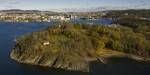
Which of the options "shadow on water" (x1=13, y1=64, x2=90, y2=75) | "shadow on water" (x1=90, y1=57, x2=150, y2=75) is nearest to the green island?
"shadow on water" (x1=90, y1=57, x2=150, y2=75)

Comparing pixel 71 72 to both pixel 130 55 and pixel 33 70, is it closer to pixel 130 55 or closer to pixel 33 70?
pixel 33 70

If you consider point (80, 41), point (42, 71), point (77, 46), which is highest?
point (80, 41)

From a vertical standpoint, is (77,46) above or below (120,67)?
above

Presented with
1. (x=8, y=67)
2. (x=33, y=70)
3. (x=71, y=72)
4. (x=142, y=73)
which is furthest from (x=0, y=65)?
(x=142, y=73)

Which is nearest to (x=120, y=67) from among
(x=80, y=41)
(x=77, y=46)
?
(x=77, y=46)

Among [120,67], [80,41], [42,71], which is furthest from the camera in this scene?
[80,41]

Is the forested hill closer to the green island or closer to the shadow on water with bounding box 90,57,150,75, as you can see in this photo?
the green island

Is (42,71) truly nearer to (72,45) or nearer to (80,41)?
(72,45)

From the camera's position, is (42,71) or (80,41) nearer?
(42,71)
